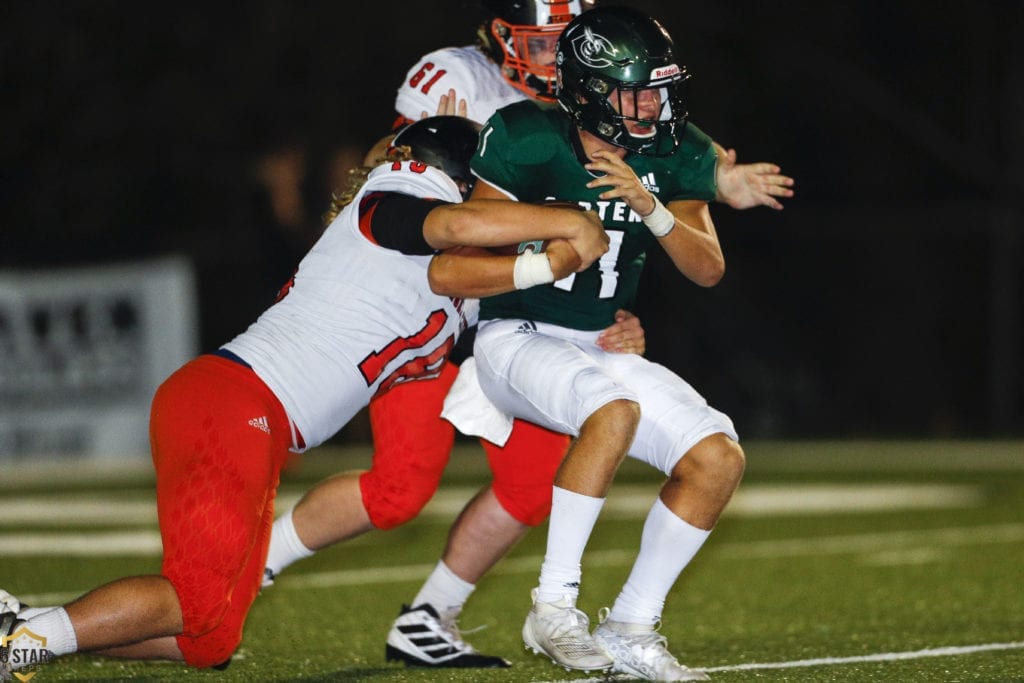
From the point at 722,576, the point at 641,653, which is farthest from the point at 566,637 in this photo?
the point at 722,576

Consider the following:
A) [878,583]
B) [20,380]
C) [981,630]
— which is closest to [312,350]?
[981,630]

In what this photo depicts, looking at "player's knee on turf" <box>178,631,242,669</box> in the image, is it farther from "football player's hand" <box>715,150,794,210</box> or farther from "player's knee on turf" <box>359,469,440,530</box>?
"football player's hand" <box>715,150,794,210</box>

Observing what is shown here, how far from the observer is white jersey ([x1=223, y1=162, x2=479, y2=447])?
12.5ft

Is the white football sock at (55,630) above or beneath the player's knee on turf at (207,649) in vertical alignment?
above

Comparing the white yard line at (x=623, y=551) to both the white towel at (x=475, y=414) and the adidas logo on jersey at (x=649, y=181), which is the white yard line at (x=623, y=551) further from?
the adidas logo on jersey at (x=649, y=181)

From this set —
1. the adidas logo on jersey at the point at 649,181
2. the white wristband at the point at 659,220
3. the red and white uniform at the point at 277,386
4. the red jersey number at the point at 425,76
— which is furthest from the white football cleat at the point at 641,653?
the red jersey number at the point at 425,76

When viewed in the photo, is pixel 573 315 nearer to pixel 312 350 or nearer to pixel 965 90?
pixel 312 350

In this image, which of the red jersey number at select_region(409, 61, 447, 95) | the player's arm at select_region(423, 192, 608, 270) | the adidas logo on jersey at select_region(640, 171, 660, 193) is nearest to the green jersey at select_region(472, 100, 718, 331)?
the adidas logo on jersey at select_region(640, 171, 660, 193)

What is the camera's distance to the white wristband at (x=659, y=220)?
153 inches

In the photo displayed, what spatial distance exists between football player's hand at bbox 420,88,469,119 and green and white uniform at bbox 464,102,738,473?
0.54m

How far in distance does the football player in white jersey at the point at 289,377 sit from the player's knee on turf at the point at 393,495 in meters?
0.46

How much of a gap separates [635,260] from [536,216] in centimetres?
55

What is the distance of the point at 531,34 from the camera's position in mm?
4547

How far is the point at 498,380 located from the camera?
405 centimetres
